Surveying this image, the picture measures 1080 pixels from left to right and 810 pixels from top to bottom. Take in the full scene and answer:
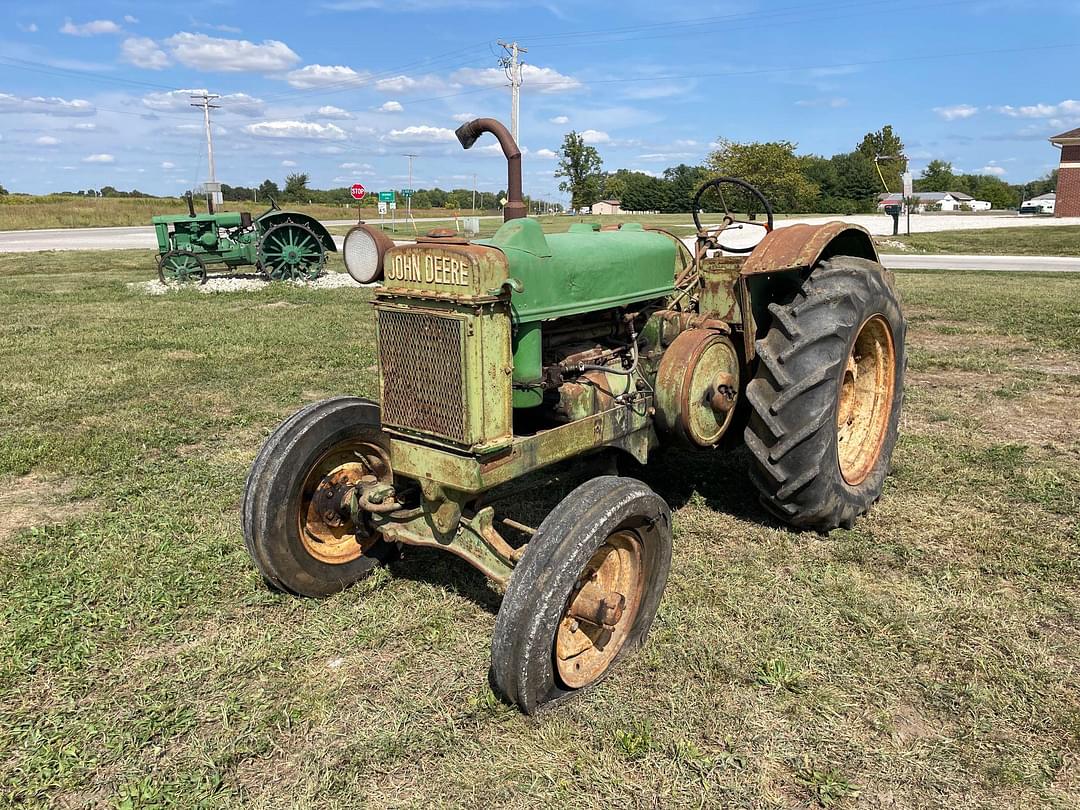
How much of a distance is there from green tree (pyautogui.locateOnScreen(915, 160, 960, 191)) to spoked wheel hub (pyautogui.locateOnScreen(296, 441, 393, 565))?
121m

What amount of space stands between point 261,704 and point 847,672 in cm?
211

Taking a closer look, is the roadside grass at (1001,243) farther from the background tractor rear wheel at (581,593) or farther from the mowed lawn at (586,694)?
the background tractor rear wheel at (581,593)

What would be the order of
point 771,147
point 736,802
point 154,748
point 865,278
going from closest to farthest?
1. point 736,802
2. point 154,748
3. point 865,278
4. point 771,147

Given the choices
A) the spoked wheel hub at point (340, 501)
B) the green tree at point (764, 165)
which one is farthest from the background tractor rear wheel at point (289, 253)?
the green tree at point (764, 165)

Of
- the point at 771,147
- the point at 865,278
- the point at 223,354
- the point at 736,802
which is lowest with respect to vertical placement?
the point at 736,802

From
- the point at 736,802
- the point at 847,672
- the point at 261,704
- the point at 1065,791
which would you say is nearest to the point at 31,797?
the point at 261,704

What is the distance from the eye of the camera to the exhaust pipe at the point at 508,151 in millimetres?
3164

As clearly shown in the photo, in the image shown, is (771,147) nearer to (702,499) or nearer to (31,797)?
(702,499)

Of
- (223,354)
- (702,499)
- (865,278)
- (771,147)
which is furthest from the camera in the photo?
(771,147)

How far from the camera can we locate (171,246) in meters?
15.1

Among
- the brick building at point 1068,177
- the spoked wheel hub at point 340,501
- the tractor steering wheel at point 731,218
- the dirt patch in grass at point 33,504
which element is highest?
the brick building at point 1068,177

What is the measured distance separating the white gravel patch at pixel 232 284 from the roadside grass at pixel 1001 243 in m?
15.1

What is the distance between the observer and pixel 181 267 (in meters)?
15.1

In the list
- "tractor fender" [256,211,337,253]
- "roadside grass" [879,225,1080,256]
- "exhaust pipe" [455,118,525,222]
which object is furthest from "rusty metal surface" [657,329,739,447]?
"roadside grass" [879,225,1080,256]
